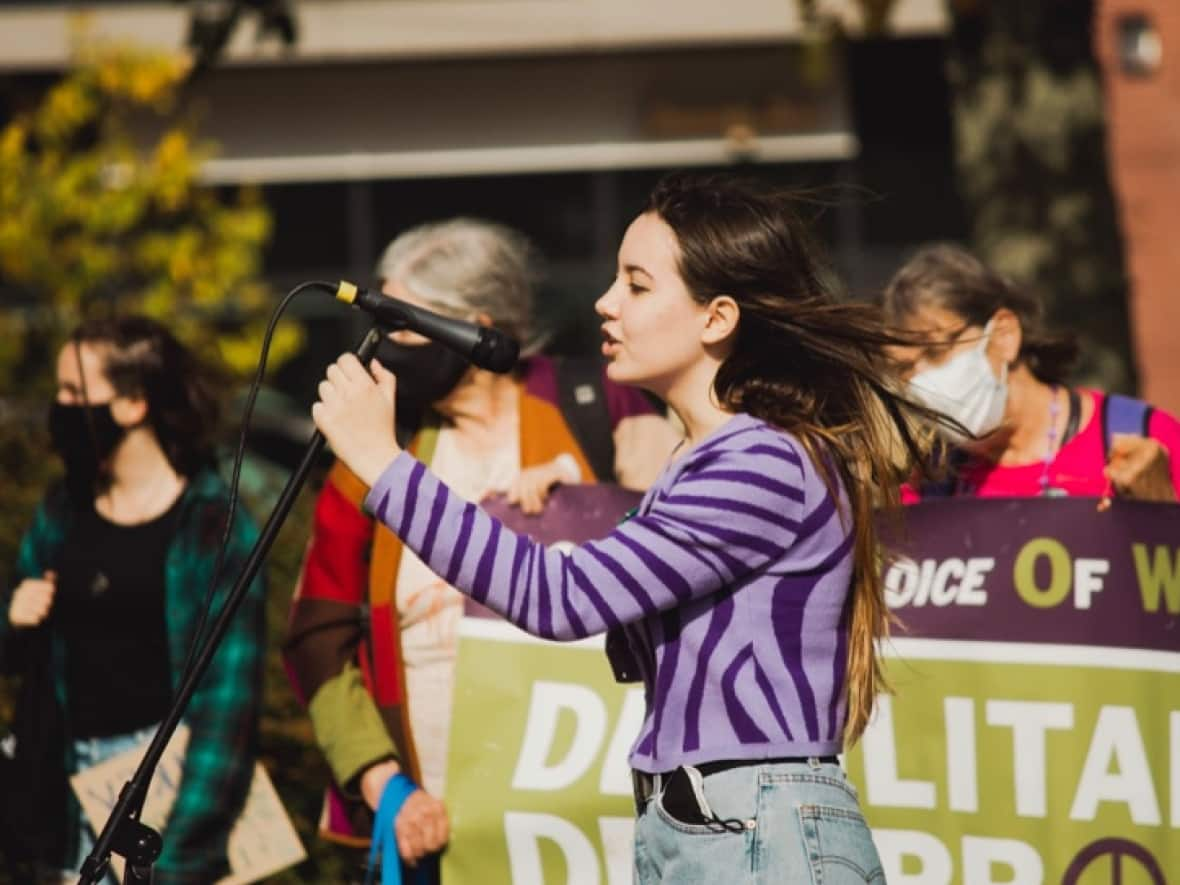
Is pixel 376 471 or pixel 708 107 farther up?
pixel 708 107

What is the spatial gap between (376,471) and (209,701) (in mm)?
1937

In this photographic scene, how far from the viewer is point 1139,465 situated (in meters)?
3.92

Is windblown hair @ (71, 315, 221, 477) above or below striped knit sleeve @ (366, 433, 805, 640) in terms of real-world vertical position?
above

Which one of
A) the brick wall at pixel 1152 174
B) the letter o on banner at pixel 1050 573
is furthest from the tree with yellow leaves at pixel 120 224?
the brick wall at pixel 1152 174

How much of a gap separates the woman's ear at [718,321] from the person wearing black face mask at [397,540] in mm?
1219

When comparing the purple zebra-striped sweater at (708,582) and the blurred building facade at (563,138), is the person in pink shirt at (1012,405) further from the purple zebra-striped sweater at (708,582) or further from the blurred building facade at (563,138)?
the blurred building facade at (563,138)

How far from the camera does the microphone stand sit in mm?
2744

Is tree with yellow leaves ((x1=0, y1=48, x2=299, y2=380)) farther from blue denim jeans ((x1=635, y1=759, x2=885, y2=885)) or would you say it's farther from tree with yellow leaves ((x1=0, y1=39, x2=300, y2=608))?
blue denim jeans ((x1=635, y1=759, x2=885, y2=885))

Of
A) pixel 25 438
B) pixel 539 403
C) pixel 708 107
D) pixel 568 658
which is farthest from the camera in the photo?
pixel 708 107

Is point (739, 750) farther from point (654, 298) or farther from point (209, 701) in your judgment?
point (209, 701)

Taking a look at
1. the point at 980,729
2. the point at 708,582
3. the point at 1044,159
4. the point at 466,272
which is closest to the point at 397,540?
the point at 466,272

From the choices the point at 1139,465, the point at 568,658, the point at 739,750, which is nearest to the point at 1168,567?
the point at 1139,465

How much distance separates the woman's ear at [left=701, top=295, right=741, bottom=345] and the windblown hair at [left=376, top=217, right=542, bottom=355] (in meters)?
1.42

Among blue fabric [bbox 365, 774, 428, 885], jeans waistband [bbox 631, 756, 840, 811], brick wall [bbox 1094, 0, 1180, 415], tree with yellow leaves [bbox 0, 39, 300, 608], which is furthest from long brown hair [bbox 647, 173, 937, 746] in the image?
brick wall [bbox 1094, 0, 1180, 415]
